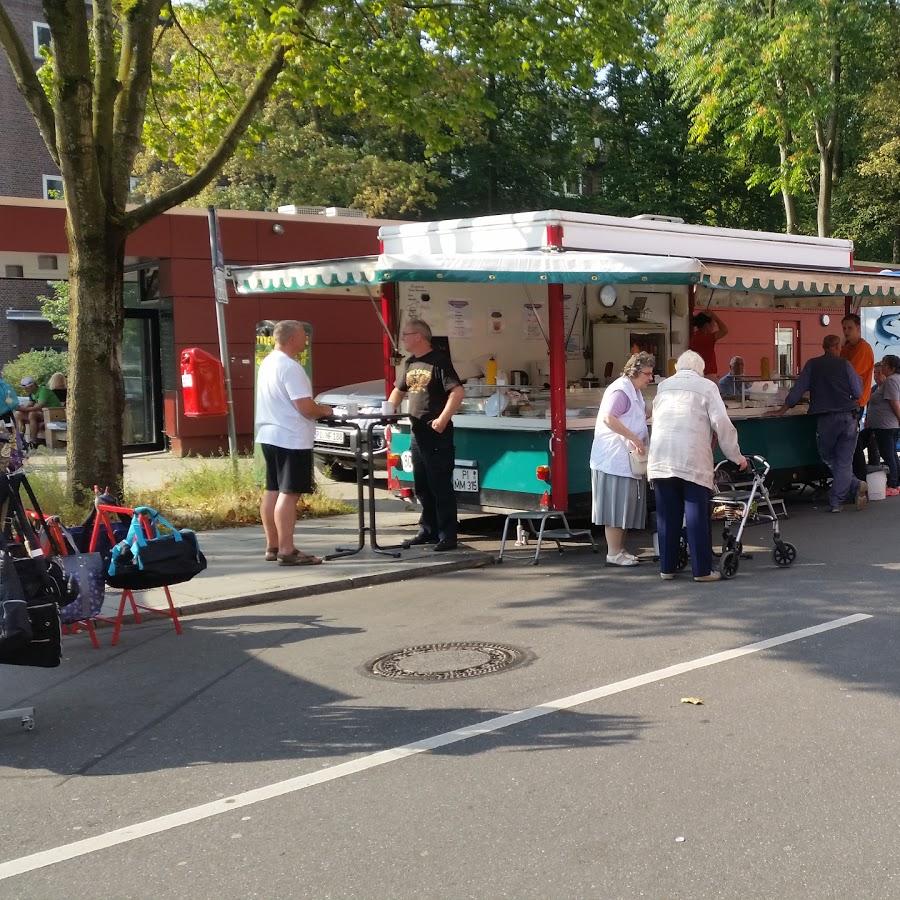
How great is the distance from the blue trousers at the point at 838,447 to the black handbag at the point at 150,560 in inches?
310

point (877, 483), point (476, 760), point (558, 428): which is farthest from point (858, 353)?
point (476, 760)

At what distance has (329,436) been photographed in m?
13.9

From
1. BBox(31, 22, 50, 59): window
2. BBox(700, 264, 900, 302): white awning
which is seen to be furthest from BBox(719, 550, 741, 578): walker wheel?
BBox(31, 22, 50, 59): window

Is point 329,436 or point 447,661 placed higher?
point 329,436

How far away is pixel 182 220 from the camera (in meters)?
18.3

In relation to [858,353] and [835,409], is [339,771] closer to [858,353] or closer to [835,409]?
[835,409]

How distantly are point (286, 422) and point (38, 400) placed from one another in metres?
12.8

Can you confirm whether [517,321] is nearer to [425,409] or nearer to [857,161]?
[425,409]

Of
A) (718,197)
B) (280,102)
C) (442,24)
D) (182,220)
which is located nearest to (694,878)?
(442,24)

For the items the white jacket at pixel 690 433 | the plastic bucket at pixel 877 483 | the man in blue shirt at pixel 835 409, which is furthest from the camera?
the plastic bucket at pixel 877 483

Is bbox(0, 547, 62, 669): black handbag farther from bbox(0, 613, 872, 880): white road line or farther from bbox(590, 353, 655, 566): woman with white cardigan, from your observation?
bbox(590, 353, 655, 566): woman with white cardigan

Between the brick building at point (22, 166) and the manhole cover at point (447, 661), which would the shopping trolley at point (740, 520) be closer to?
the manhole cover at point (447, 661)

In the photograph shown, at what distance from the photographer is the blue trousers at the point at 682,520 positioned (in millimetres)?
8320

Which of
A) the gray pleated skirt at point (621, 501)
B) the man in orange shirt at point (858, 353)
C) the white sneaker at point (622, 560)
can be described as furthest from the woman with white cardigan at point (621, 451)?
the man in orange shirt at point (858, 353)
